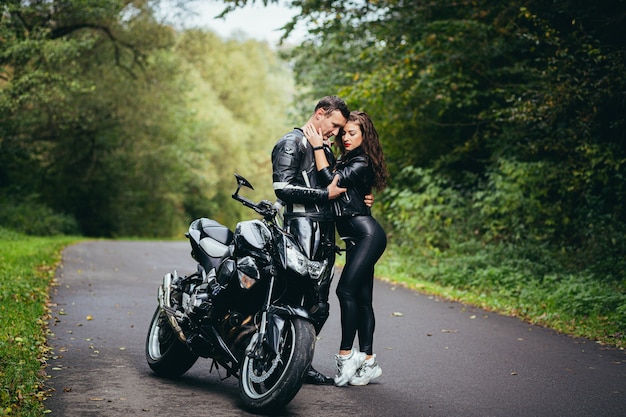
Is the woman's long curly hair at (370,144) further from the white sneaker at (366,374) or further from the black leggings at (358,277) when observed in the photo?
the white sneaker at (366,374)

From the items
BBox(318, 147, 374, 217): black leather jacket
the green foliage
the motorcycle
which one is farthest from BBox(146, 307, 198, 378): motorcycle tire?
the green foliage

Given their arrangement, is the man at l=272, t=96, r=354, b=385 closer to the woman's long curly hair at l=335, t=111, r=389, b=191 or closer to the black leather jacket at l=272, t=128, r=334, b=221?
the black leather jacket at l=272, t=128, r=334, b=221

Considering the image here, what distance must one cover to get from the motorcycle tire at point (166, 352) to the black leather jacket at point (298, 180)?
57.3 inches

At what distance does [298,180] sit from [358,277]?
1023mm

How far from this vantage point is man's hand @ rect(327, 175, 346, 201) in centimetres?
599

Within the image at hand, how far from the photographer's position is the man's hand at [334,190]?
5.99m

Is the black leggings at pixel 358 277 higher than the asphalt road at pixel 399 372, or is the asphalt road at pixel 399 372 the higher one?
the black leggings at pixel 358 277

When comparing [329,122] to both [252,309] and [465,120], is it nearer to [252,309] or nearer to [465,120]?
[252,309]

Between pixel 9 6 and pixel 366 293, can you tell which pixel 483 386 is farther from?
pixel 9 6

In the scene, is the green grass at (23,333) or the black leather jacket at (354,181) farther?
the black leather jacket at (354,181)

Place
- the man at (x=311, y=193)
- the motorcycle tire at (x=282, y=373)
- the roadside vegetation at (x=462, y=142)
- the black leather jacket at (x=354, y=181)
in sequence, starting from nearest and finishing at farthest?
the motorcycle tire at (x=282, y=373), the man at (x=311, y=193), the black leather jacket at (x=354, y=181), the roadside vegetation at (x=462, y=142)

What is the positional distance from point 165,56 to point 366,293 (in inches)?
1248

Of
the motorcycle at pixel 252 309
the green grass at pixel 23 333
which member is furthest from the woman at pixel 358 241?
the green grass at pixel 23 333

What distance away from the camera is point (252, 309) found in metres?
5.75
